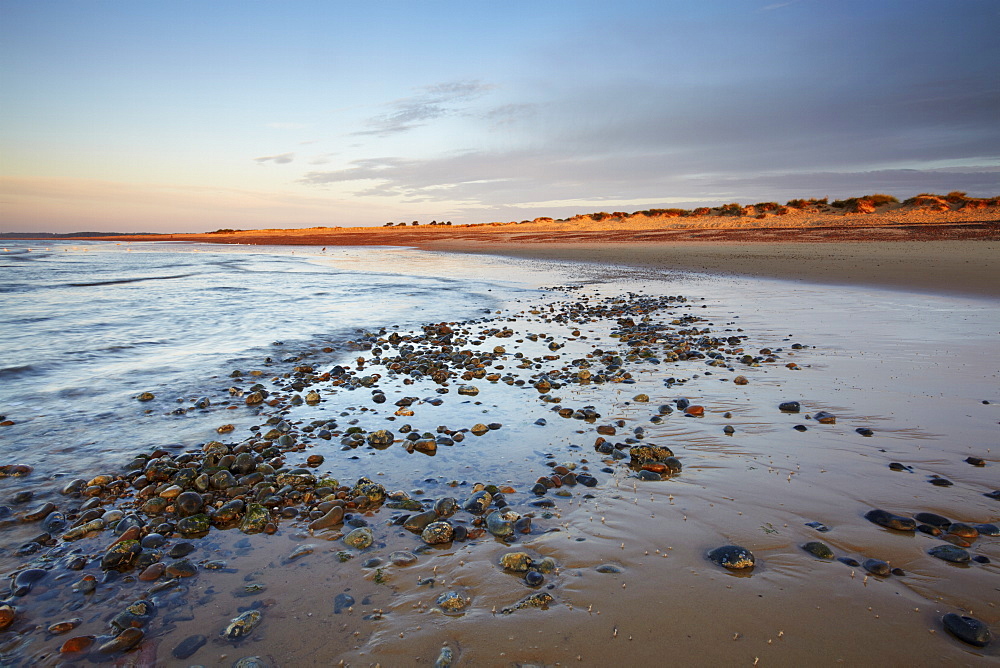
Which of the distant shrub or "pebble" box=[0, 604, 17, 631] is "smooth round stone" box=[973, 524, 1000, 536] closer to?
"pebble" box=[0, 604, 17, 631]

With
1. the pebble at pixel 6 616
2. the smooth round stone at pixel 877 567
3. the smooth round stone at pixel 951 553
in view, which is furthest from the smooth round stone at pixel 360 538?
the smooth round stone at pixel 951 553

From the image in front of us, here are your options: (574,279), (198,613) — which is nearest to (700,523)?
(198,613)

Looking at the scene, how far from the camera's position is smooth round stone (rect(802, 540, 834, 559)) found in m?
3.51

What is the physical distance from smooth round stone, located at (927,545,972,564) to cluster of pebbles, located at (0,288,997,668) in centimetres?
6

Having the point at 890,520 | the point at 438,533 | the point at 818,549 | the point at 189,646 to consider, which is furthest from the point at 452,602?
the point at 890,520

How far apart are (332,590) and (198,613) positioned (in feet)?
2.82

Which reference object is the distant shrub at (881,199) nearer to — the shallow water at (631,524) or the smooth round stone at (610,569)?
the shallow water at (631,524)

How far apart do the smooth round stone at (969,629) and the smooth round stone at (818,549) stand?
2.35 feet

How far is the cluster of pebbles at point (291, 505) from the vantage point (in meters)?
3.30

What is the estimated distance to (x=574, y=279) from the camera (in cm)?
2534

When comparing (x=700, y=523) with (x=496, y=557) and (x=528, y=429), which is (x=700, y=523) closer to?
(x=496, y=557)

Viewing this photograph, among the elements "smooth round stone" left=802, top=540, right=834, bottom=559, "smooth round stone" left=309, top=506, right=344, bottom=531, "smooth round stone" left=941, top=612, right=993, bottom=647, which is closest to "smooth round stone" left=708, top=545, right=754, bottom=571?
"smooth round stone" left=802, top=540, right=834, bottom=559

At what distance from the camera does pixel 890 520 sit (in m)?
3.84

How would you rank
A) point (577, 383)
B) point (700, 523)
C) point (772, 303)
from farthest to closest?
point (772, 303), point (577, 383), point (700, 523)
